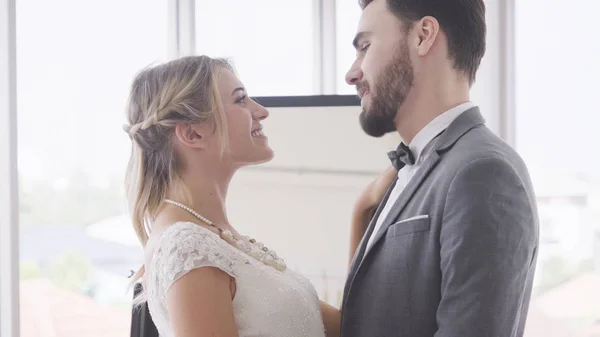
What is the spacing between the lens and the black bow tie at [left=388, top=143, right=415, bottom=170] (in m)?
1.69

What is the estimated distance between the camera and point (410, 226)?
142cm

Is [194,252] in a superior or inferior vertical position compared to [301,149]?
inferior

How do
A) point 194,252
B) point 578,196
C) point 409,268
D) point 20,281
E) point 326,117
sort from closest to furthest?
point 409,268 → point 194,252 → point 326,117 → point 578,196 → point 20,281

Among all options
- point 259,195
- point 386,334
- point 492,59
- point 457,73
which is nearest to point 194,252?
point 386,334

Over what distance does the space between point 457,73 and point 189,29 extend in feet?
7.12

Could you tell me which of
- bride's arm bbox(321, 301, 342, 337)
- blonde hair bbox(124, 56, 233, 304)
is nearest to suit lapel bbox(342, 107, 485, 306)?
bride's arm bbox(321, 301, 342, 337)

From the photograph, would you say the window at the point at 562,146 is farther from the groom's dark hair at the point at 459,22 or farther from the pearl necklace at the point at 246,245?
the pearl necklace at the point at 246,245

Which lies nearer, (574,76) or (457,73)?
(457,73)

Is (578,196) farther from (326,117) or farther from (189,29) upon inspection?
(189,29)

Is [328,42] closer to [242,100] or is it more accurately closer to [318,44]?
[318,44]

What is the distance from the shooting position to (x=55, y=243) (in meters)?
3.52

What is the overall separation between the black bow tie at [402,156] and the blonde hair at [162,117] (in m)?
0.45

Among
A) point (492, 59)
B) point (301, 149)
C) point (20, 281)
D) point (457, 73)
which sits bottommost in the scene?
point (20, 281)

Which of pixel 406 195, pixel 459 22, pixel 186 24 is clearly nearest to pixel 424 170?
pixel 406 195
